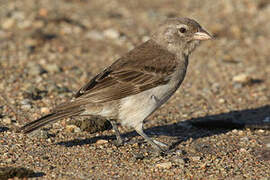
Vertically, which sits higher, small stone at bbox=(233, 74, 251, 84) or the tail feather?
the tail feather

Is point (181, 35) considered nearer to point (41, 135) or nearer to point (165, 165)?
point (165, 165)

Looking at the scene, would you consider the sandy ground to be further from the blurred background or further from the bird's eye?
the bird's eye

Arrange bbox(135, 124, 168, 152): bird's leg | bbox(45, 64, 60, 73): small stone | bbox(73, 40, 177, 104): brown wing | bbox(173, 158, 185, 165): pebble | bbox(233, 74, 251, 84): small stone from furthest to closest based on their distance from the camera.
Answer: bbox(233, 74, 251, 84): small stone, bbox(45, 64, 60, 73): small stone, bbox(135, 124, 168, 152): bird's leg, bbox(73, 40, 177, 104): brown wing, bbox(173, 158, 185, 165): pebble

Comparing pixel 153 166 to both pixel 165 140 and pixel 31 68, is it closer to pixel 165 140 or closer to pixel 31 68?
pixel 165 140

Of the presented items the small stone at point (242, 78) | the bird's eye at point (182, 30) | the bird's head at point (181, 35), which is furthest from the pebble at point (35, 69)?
the small stone at point (242, 78)

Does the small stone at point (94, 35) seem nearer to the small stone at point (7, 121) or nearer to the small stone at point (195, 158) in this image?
the small stone at point (7, 121)

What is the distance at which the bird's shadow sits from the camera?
830cm

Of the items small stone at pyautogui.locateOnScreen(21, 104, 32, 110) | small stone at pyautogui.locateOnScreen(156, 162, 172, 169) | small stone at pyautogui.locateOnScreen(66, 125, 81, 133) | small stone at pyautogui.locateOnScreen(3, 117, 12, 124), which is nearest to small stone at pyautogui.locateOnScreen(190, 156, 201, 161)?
small stone at pyautogui.locateOnScreen(156, 162, 172, 169)

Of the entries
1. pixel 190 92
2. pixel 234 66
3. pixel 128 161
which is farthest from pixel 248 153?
pixel 234 66

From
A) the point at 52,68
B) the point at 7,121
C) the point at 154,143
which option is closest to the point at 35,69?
the point at 52,68

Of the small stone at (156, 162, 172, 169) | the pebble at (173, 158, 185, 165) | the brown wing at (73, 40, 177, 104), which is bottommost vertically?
the pebble at (173, 158, 185, 165)

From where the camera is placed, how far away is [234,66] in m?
12.4

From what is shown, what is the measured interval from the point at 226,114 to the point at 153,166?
3.33m

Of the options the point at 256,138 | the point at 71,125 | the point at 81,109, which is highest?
the point at 81,109
